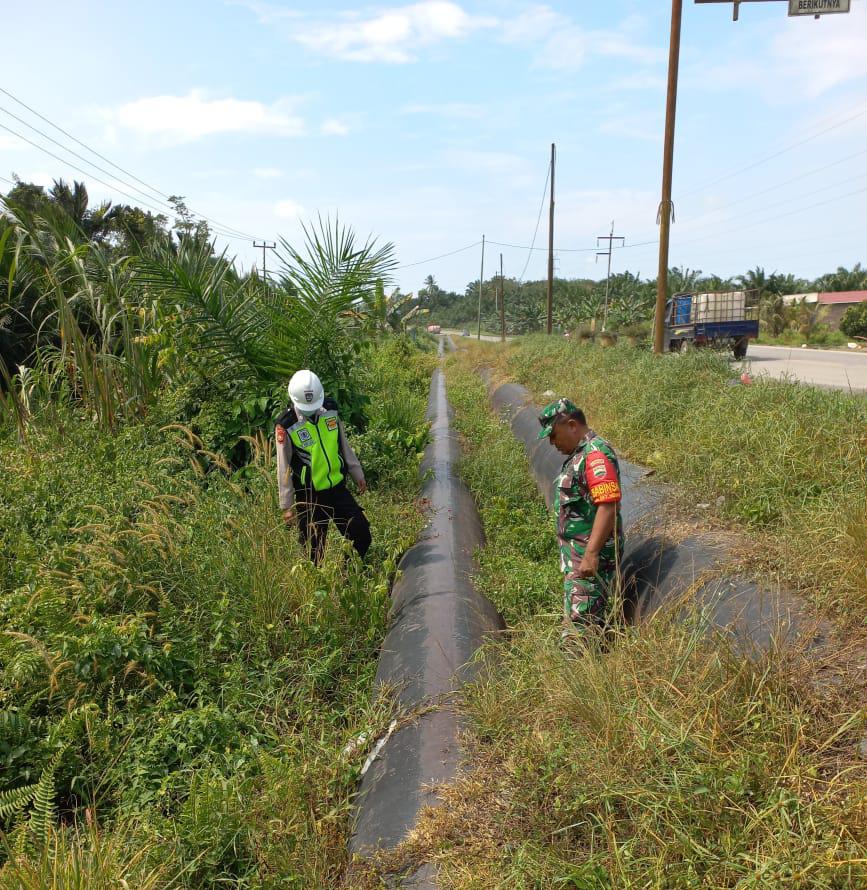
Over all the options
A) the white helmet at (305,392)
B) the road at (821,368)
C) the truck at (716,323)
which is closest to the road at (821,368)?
the road at (821,368)

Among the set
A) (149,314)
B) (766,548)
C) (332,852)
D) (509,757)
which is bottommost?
(332,852)

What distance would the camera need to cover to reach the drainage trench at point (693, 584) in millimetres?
2955

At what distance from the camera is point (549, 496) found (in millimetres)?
6727

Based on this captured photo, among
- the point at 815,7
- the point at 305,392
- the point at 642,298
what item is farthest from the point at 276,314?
the point at 642,298

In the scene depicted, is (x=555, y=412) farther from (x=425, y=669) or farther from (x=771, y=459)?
(x=771, y=459)

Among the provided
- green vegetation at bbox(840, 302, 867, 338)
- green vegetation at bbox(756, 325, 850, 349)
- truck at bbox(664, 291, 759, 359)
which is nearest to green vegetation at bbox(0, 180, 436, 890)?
truck at bbox(664, 291, 759, 359)

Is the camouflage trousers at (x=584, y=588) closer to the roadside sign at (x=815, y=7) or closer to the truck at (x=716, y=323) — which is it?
the roadside sign at (x=815, y=7)

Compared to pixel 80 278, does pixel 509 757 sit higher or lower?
lower

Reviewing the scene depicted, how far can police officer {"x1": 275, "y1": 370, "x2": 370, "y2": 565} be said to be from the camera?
4.59 meters

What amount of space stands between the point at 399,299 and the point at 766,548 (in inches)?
430

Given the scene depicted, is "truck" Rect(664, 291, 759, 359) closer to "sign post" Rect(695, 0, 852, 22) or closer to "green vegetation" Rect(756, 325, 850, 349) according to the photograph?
"green vegetation" Rect(756, 325, 850, 349)

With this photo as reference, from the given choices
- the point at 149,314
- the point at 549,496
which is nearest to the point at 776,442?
the point at 549,496

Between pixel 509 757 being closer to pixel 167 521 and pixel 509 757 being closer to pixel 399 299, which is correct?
pixel 167 521

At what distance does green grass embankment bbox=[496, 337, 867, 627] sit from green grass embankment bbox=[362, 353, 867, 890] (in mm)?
727
